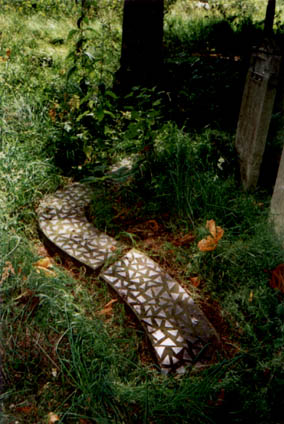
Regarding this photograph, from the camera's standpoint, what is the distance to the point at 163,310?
254 centimetres

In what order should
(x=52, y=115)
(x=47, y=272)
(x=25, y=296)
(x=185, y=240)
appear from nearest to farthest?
(x=25, y=296) < (x=47, y=272) < (x=185, y=240) < (x=52, y=115)

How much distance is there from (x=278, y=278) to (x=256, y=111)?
4.66 ft

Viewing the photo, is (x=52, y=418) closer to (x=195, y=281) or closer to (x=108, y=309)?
(x=108, y=309)

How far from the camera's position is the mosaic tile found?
2285 millimetres

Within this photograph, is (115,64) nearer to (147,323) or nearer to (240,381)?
(147,323)

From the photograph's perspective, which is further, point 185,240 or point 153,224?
point 153,224

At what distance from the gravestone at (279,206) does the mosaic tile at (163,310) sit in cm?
82

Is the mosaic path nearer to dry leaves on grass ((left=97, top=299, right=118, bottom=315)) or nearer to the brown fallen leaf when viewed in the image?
dry leaves on grass ((left=97, top=299, right=118, bottom=315))

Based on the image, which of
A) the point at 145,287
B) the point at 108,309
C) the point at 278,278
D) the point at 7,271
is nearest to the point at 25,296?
the point at 7,271

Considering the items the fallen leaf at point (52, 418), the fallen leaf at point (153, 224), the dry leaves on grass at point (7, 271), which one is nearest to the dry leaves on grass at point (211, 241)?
the fallen leaf at point (153, 224)

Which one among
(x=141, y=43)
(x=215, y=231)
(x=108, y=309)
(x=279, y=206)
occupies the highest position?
(x=141, y=43)

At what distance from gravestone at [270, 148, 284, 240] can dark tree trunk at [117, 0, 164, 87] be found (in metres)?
2.71

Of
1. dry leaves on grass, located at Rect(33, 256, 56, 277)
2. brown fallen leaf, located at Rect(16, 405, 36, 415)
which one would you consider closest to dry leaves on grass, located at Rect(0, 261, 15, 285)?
dry leaves on grass, located at Rect(33, 256, 56, 277)

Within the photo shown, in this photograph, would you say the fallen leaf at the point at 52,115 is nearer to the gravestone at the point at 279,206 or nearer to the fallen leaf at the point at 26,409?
the gravestone at the point at 279,206
